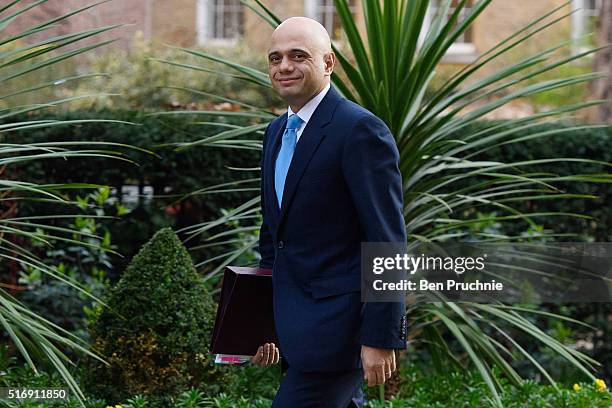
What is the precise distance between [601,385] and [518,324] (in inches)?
28.1

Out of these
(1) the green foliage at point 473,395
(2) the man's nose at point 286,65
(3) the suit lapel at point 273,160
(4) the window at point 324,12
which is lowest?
(1) the green foliage at point 473,395

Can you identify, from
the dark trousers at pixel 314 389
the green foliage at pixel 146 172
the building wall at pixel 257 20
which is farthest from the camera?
the building wall at pixel 257 20

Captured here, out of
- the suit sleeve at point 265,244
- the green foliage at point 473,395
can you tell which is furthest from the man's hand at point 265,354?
the green foliage at point 473,395

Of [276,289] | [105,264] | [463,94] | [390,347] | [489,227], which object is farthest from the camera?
[489,227]

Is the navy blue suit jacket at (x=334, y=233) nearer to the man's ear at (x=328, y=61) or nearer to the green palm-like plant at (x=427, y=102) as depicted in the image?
the man's ear at (x=328, y=61)

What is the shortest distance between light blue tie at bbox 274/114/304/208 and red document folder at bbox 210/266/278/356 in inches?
10.1

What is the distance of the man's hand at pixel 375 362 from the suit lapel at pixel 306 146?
0.48m

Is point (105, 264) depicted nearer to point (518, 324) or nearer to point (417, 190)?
point (417, 190)

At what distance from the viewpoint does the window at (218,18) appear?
17.5m

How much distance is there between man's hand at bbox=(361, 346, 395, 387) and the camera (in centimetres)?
286

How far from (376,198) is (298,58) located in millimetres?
477

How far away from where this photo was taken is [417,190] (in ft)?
15.5

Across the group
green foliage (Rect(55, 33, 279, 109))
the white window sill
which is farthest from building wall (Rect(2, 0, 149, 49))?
the white window sill

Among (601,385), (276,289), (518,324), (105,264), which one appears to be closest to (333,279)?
(276,289)
